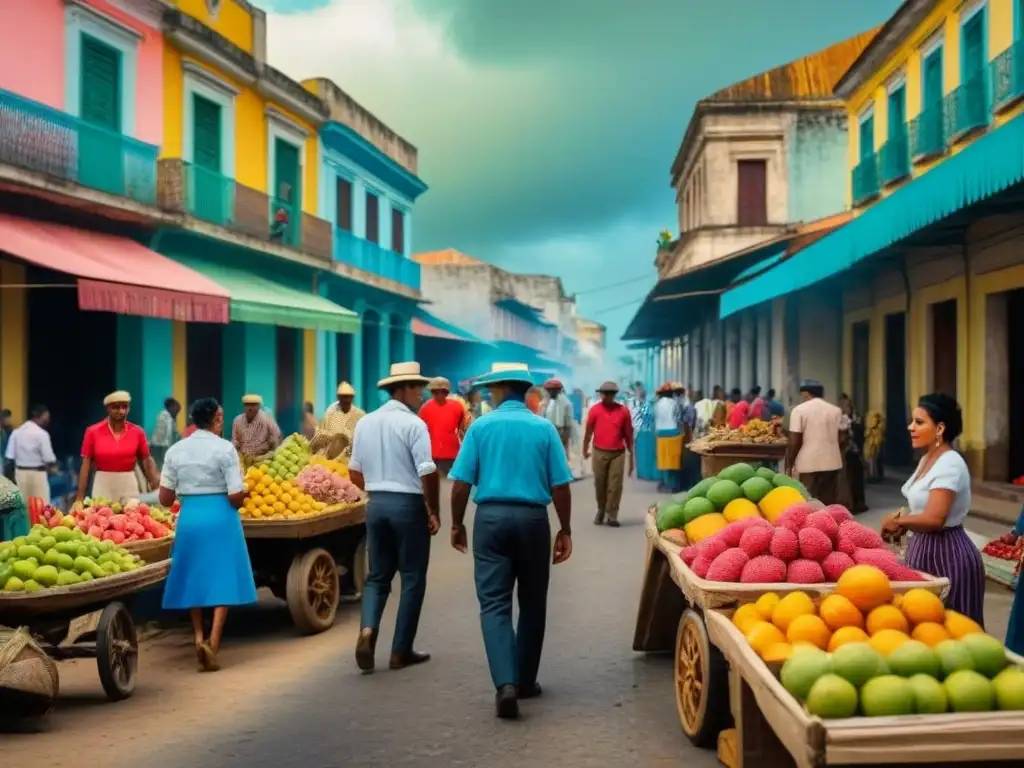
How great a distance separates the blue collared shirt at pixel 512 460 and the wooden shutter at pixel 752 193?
28657 mm

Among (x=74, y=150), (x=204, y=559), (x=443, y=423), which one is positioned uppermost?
(x=74, y=150)

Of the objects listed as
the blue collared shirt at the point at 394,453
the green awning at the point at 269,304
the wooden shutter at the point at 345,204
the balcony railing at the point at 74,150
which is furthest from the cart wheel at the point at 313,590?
the wooden shutter at the point at 345,204

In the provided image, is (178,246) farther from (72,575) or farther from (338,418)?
(72,575)

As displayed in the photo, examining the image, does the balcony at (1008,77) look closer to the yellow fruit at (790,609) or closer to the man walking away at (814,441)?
the man walking away at (814,441)

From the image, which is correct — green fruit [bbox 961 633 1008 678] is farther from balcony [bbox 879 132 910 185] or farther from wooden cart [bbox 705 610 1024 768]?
balcony [bbox 879 132 910 185]

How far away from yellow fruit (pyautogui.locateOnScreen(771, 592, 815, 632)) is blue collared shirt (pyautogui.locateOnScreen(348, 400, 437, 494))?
275cm

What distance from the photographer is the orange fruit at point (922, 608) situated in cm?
405

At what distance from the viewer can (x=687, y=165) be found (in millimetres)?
38688

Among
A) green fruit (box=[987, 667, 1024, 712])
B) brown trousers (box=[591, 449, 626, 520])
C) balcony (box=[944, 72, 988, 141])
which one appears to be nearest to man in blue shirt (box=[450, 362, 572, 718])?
green fruit (box=[987, 667, 1024, 712])

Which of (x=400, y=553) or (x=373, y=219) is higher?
(x=373, y=219)

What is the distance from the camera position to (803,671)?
349 centimetres

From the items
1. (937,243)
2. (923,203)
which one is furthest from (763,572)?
(937,243)

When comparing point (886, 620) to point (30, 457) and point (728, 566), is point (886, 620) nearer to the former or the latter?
point (728, 566)

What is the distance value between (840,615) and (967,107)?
43.4ft
